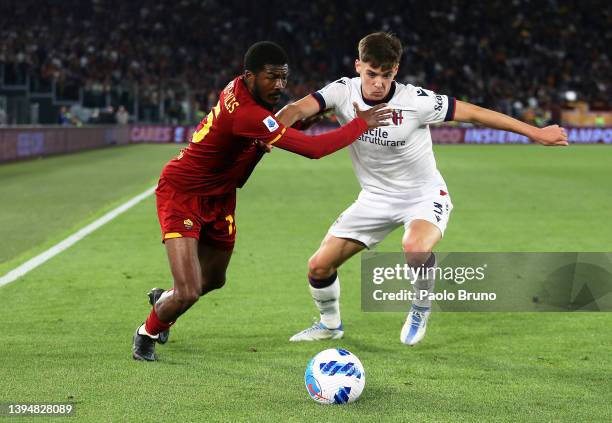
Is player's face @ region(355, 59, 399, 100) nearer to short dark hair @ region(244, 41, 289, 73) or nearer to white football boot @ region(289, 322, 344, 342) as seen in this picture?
short dark hair @ region(244, 41, 289, 73)

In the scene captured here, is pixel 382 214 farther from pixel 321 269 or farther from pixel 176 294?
pixel 176 294

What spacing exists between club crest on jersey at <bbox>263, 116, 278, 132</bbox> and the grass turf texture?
1522mm

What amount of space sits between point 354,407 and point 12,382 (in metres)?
2.05

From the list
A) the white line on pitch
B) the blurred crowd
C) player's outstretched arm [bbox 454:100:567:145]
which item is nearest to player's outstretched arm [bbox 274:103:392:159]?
player's outstretched arm [bbox 454:100:567:145]

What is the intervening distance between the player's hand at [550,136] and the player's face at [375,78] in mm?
1079

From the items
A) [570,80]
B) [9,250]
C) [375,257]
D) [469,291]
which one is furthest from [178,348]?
[570,80]

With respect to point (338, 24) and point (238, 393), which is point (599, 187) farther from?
point (338, 24)

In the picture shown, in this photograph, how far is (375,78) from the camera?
7.11 metres

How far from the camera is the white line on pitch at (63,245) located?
1034 cm

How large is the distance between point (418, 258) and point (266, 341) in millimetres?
1258

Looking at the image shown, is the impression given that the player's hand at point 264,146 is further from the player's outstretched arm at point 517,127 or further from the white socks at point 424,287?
the white socks at point 424,287

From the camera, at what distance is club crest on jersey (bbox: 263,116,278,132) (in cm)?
621

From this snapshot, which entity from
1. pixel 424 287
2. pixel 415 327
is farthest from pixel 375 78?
pixel 415 327

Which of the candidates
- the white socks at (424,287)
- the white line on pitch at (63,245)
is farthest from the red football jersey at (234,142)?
the white line on pitch at (63,245)
